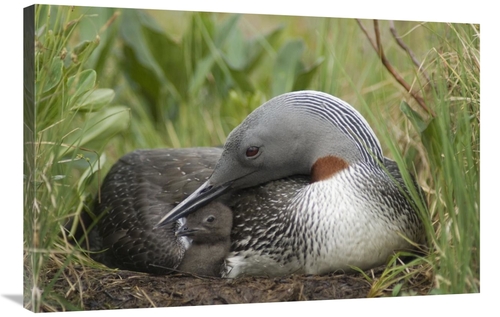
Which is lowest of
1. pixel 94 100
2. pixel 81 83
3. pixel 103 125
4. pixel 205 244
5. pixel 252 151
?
pixel 205 244

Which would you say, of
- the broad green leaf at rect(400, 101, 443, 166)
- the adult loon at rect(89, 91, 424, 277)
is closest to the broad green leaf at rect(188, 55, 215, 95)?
the adult loon at rect(89, 91, 424, 277)

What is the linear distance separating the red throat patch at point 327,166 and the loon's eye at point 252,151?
0.32 meters

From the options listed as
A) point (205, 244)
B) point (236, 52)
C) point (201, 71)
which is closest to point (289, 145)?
point (205, 244)

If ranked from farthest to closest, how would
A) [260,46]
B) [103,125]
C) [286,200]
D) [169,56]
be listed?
[260,46] < [169,56] < [103,125] < [286,200]

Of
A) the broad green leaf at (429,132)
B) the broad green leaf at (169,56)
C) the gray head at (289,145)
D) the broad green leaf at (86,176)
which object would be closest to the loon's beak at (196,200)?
the gray head at (289,145)

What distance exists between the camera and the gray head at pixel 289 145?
4391 millimetres

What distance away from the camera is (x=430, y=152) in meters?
4.76

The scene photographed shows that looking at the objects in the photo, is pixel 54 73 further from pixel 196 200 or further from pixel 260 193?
pixel 260 193

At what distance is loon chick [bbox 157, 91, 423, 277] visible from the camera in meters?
4.29

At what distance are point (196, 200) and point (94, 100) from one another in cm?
75

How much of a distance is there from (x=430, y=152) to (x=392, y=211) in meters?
0.52

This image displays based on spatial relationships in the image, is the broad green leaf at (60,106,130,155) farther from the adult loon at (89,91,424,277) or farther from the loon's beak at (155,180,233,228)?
the loon's beak at (155,180,233,228)

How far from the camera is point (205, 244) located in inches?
171

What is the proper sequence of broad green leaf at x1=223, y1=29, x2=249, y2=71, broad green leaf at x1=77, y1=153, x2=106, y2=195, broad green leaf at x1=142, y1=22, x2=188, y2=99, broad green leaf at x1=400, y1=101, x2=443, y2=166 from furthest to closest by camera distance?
1. broad green leaf at x1=223, y1=29, x2=249, y2=71
2. broad green leaf at x1=142, y1=22, x2=188, y2=99
3. broad green leaf at x1=400, y1=101, x2=443, y2=166
4. broad green leaf at x1=77, y1=153, x2=106, y2=195
